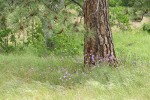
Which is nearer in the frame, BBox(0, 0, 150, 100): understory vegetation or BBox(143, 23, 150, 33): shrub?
BBox(0, 0, 150, 100): understory vegetation

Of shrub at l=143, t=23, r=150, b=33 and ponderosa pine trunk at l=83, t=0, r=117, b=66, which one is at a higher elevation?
ponderosa pine trunk at l=83, t=0, r=117, b=66

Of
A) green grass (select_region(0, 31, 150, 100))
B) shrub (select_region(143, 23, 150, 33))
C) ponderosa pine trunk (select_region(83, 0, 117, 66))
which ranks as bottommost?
shrub (select_region(143, 23, 150, 33))

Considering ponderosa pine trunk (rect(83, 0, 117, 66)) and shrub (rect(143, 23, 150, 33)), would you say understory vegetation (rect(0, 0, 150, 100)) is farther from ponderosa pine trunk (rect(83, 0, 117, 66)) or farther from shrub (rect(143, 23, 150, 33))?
shrub (rect(143, 23, 150, 33))

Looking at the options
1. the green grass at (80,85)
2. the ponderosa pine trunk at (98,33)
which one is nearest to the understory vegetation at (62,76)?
the green grass at (80,85)

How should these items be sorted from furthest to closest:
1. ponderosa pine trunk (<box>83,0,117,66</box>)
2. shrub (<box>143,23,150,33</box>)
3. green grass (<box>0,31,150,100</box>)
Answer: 1. shrub (<box>143,23,150,33</box>)
2. ponderosa pine trunk (<box>83,0,117,66</box>)
3. green grass (<box>0,31,150,100</box>)

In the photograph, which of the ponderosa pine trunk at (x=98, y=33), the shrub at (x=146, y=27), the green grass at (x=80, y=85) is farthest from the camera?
the shrub at (x=146, y=27)

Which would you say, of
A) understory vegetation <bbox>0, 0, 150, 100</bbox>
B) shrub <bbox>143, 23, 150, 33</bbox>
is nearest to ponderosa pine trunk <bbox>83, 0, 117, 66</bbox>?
understory vegetation <bbox>0, 0, 150, 100</bbox>

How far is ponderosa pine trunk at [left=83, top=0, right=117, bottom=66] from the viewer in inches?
216

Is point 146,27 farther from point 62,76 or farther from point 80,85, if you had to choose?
point 80,85

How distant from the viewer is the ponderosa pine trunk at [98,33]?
549 centimetres

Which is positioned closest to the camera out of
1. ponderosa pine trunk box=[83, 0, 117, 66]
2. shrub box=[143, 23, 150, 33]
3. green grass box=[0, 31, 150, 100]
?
green grass box=[0, 31, 150, 100]

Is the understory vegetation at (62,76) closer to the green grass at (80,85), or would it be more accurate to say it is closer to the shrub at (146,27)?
the green grass at (80,85)

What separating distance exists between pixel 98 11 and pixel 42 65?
1.76 m

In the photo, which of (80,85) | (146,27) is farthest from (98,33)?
(146,27)
